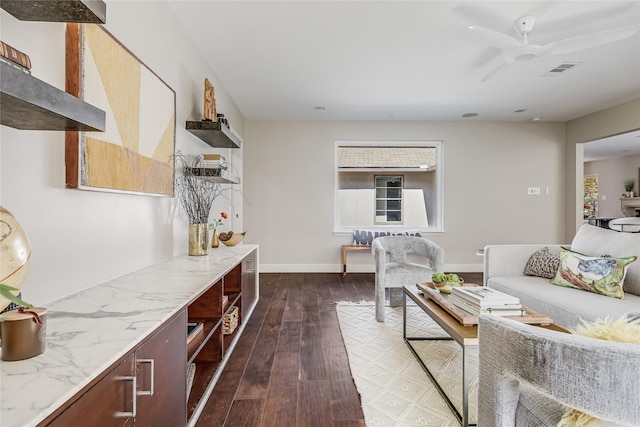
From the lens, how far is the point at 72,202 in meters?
1.39

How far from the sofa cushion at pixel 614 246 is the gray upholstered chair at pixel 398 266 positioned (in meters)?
1.17

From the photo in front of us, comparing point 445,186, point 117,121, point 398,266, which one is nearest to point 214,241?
point 117,121

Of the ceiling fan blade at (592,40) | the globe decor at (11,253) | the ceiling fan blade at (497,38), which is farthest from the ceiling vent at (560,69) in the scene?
the globe decor at (11,253)

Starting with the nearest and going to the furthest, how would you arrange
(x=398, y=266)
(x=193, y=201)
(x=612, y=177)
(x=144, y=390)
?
1. (x=144, y=390)
2. (x=193, y=201)
3. (x=398, y=266)
4. (x=612, y=177)

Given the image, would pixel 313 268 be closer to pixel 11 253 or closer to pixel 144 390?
pixel 144 390

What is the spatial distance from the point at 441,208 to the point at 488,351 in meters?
4.83

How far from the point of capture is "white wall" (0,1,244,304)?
1.15 metres

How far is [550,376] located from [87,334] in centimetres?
126

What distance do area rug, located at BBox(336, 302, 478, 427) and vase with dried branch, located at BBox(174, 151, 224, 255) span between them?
4.74 ft

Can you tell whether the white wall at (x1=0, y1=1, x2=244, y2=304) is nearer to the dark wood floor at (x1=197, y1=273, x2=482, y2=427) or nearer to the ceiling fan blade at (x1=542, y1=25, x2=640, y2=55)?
the dark wood floor at (x1=197, y1=273, x2=482, y2=427)

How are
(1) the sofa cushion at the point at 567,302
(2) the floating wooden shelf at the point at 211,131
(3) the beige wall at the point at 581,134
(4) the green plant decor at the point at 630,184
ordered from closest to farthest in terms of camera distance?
(1) the sofa cushion at the point at 567,302
(2) the floating wooden shelf at the point at 211,131
(3) the beige wall at the point at 581,134
(4) the green plant decor at the point at 630,184

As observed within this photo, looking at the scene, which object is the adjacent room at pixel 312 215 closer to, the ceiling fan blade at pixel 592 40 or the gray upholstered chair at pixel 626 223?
the ceiling fan blade at pixel 592 40

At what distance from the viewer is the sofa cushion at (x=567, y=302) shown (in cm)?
201

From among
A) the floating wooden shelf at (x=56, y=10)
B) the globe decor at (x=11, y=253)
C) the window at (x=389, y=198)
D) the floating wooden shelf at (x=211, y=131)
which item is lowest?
the globe decor at (x=11, y=253)
